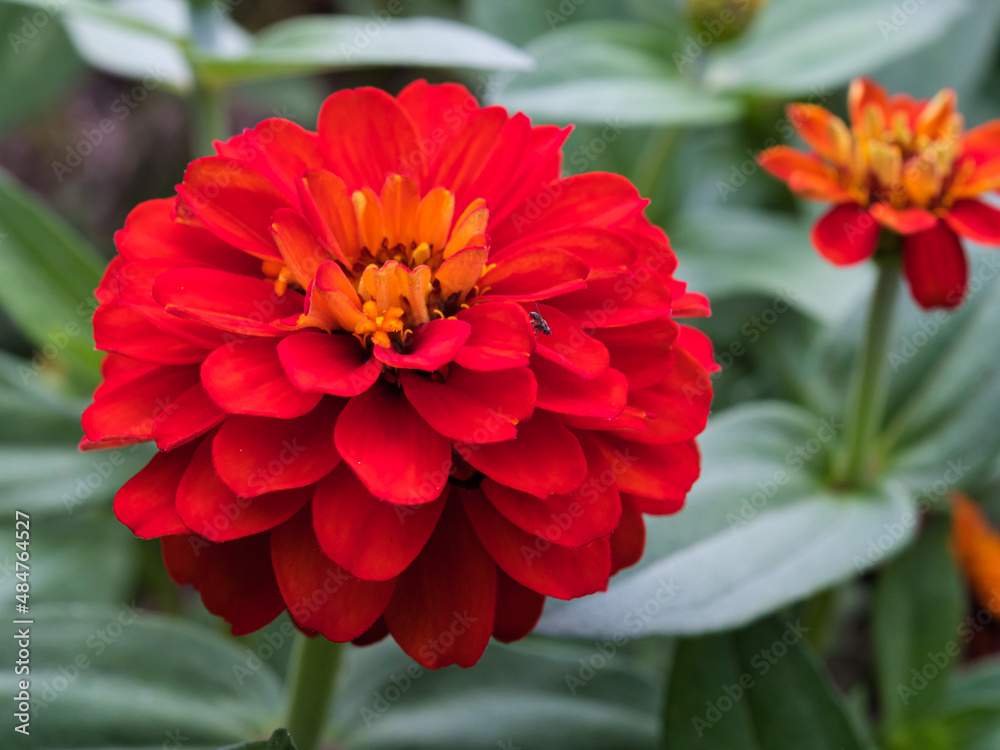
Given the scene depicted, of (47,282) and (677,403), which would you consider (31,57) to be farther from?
(677,403)

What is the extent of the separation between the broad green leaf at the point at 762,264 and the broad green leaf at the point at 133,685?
0.48 metres

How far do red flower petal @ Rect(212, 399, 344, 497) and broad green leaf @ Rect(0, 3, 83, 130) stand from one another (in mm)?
819

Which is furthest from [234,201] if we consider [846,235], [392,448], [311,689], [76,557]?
[76,557]

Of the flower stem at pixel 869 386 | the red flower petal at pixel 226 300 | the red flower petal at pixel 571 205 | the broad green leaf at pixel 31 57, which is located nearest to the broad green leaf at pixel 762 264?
the flower stem at pixel 869 386

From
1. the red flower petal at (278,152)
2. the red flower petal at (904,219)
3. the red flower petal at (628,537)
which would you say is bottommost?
the red flower petal at (628,537)

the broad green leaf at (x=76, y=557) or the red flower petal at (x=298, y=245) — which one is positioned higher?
the red flower petal at (x=298, y=245)

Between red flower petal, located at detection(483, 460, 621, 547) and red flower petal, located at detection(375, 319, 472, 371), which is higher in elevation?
red flower petal, located at detection(375, 319, 472, 371)

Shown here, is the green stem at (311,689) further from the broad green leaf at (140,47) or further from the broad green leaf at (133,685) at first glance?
the broad green leaf at (140,47)

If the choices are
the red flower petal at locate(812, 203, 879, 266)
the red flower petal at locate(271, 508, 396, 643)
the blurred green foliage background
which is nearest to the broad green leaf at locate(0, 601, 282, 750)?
the blurred green foliage background

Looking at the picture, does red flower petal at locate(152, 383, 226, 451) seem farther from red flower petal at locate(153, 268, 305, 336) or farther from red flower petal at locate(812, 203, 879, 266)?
red flower petal at locate(812, 203, 879, 266)

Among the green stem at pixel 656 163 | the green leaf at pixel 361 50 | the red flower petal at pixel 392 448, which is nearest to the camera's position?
the red flower petal at pixel 392 448

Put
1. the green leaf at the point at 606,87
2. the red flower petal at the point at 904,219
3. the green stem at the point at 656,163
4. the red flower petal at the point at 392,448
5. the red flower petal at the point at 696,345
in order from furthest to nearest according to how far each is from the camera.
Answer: the green stem at the point at 656,163, the green leaf at the point at 606,87, the red flower petal at the point at 904,219, the red flower petal at the point at 696,345, the red flower petal at the point at 392,448

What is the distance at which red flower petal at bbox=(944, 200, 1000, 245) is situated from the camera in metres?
0.54

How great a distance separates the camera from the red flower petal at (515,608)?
0.39m
